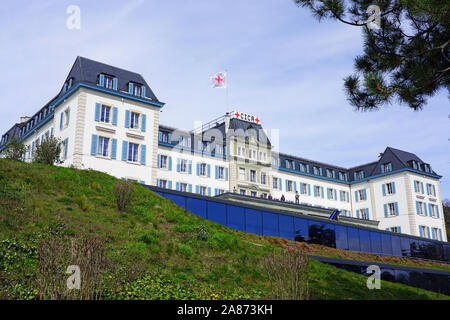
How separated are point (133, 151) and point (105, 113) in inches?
159

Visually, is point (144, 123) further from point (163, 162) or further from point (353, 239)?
point (353, 239)

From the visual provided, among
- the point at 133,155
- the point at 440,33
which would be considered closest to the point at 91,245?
the point at 440,33

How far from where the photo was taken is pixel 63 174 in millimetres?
22562

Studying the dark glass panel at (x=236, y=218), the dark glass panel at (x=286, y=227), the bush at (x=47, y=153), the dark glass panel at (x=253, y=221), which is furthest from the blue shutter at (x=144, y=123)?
the dark glass panel at (x=286, y=227)

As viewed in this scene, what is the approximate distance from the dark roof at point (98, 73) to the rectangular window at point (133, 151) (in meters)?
5.23

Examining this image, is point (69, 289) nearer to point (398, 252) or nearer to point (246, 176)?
point (398, 252)

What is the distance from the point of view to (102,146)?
3669 centimetres

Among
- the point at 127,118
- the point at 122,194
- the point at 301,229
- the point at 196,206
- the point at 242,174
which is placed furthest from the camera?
the point at 242,174

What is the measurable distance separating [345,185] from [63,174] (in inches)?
1961

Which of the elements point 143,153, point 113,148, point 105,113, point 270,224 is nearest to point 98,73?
point 105,113

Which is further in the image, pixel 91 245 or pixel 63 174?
pixel 63 174

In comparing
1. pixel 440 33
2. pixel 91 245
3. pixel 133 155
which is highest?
pixel 133 155

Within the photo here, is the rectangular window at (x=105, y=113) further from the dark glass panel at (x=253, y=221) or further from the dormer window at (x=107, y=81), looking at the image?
the dark glass panel at (x=253, y=221)

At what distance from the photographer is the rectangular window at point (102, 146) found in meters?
36.4
